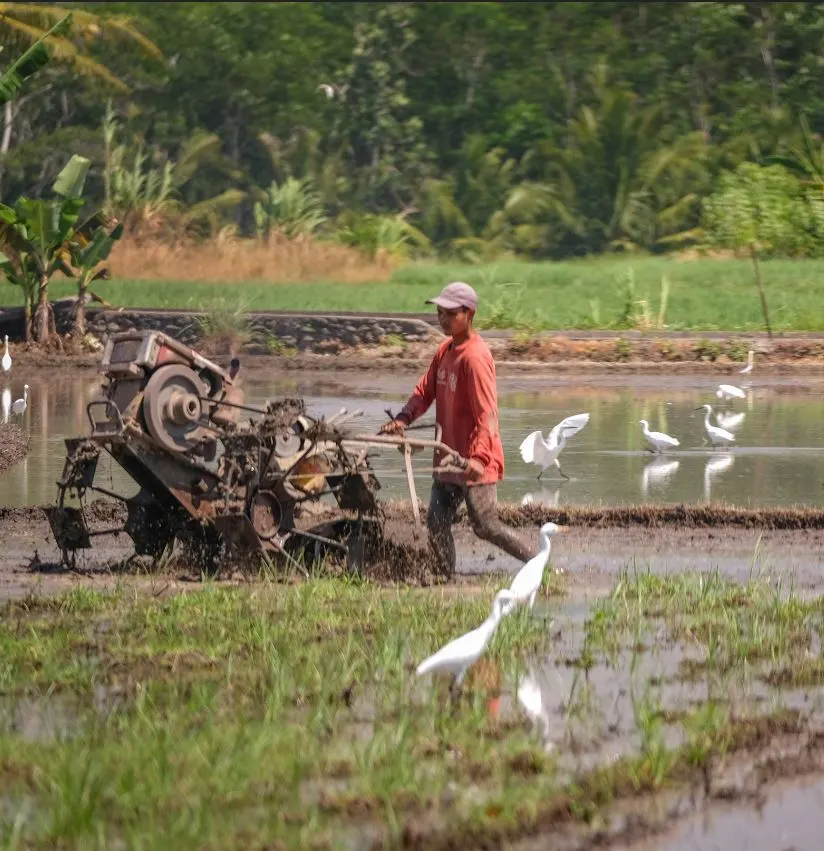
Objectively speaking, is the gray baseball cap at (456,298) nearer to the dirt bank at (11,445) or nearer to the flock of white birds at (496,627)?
the flock of white birds at (496,627)

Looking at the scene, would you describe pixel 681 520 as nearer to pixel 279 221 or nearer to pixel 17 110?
pixel 279 221

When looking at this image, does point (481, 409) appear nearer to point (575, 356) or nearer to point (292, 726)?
point (292, 726)

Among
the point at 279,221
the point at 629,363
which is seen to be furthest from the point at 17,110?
the point at 629,363

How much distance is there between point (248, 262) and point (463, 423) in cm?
2682

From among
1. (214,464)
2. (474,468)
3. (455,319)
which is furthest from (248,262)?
(474,468)

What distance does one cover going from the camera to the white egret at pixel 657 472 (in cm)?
1387

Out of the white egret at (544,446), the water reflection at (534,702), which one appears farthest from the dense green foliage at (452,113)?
the water reflection at (534,702)

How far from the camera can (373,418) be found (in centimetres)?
1803

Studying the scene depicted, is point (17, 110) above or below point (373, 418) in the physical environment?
above

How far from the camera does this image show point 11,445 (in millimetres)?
15703

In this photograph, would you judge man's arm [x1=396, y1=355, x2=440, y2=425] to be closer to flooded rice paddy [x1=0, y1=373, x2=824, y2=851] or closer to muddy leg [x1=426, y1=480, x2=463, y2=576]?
muddy leg [x1=426, y1=480, x2=463, y2=576]

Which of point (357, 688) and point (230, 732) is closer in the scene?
point (230, 732)

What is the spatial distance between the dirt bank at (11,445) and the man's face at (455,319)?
6431mm

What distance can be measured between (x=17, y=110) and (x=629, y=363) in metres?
26.1
